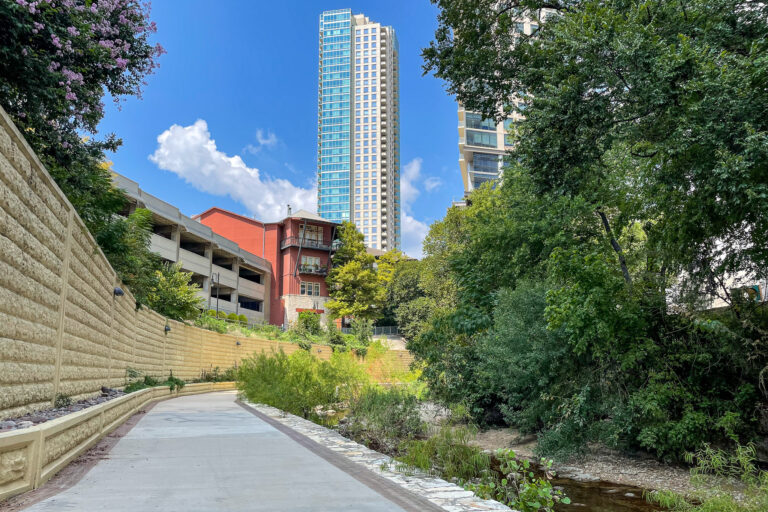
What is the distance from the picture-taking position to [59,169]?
10.3 meters

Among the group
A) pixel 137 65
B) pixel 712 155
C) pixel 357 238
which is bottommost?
pixel 712 155

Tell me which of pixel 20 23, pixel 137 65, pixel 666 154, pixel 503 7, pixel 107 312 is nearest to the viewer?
pixel 20 23

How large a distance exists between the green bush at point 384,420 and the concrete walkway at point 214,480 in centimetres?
252

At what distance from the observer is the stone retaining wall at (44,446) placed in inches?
175

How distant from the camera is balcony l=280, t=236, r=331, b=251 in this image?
52188 millimetres

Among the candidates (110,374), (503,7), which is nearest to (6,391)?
(110,374)

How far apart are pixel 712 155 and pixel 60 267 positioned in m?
9.50

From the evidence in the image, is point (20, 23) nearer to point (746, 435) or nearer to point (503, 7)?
point (503, 7)

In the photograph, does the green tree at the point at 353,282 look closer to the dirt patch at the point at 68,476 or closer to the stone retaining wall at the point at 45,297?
the stone retaining wall at the point at 45,297

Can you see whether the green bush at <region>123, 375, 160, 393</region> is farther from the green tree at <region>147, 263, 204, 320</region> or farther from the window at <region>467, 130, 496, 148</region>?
the window at <region>467, 130, 496, 148</region>

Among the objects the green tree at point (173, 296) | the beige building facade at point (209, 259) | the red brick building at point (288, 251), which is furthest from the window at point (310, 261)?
the green tree at point (173, 296)

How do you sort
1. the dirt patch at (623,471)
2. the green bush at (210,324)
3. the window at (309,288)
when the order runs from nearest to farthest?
the dirt patch at (623,471) → the green bush at (210,324) → the window at (309,288)

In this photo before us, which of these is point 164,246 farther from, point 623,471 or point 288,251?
point 623,471

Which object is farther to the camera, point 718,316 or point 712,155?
point 718,316
